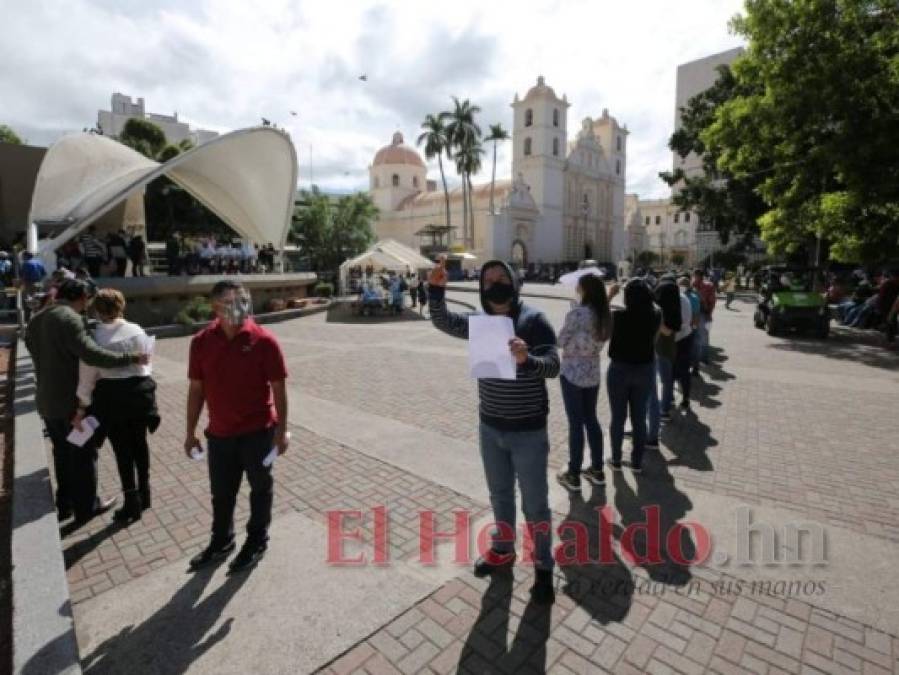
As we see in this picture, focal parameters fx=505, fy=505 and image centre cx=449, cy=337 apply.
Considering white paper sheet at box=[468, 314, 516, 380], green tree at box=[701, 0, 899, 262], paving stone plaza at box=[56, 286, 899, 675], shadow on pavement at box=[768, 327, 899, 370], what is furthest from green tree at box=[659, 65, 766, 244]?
white paper sheet at box=[468, 314, 516, 380]

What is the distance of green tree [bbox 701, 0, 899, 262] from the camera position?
11.3 meters

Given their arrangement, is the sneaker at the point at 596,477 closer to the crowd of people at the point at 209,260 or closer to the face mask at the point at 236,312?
the face mask at the point at 236,312

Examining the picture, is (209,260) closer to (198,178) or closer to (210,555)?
(198,178)

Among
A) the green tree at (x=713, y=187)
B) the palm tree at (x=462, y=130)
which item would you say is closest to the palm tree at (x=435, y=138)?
the palm tree at (x=462, y=130)

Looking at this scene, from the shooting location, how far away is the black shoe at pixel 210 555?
329 centimetres

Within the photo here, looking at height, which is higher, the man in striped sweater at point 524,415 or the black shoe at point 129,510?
the man in striped sweater at point 524,415

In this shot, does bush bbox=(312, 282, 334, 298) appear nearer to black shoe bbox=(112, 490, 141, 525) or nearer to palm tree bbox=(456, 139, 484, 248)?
black shoe bbox=(112, 490, 141, 525)

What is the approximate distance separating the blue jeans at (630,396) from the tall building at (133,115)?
87177 mm

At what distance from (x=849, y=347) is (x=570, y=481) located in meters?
11.4

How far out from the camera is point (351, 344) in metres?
12.7

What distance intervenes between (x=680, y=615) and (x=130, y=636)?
3011 millimetres

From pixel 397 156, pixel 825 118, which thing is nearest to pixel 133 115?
pixel 397 156

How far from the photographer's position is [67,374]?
377cm

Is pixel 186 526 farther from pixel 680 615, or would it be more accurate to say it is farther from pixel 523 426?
pixel 680 615
